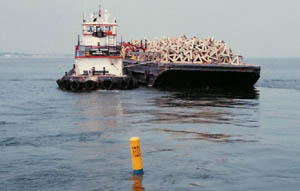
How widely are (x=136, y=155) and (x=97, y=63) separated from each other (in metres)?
34.3

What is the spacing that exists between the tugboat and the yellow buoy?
30.4m

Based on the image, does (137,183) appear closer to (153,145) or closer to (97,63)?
(153,145)

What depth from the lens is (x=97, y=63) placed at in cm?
4888

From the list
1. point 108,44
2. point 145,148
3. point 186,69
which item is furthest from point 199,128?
point 108,44

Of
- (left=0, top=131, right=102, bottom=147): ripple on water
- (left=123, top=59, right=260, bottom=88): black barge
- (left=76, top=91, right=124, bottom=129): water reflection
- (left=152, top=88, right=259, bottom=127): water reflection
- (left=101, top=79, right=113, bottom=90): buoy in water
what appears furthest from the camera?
(left=123, top=59, right=260, bottom=88): black barge

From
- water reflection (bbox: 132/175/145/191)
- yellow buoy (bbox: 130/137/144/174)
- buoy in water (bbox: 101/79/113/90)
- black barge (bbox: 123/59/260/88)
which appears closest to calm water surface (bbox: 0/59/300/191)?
water reflection (bbox: 132/175/145/191)

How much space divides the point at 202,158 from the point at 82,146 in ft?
16.0

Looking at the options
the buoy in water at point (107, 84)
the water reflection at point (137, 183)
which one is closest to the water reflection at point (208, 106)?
the buoy in water at point (107, 84)

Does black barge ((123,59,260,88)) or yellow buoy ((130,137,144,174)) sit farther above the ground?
black barge ((123,59,260,88))

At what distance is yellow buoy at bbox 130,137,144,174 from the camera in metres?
14.8

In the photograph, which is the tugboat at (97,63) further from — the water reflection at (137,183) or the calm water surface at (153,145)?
the water reflection at (137,183)

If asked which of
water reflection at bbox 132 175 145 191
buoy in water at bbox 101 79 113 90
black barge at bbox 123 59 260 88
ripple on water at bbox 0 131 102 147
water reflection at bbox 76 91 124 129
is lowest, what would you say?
water reflection at bbox 132 175 145 191

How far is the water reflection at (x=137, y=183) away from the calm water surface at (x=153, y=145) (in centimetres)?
3

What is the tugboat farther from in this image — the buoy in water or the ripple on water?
the ripple on water
